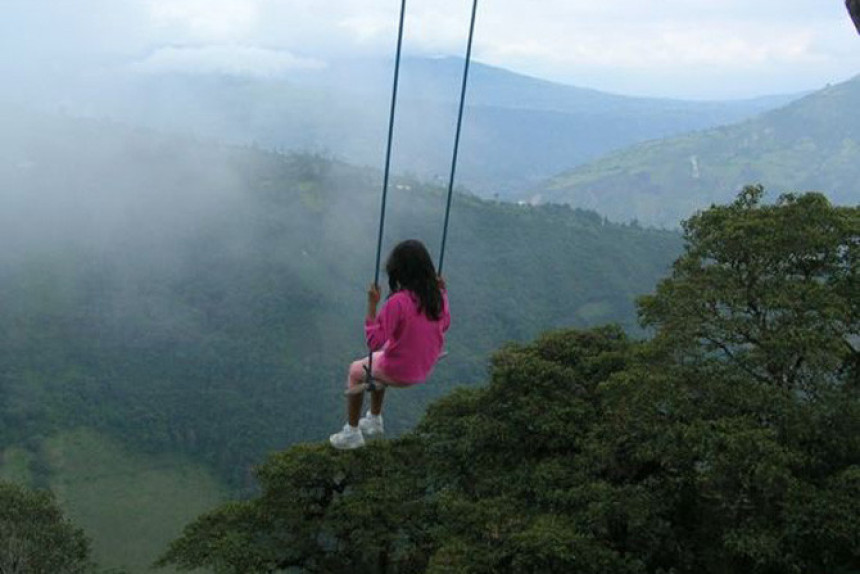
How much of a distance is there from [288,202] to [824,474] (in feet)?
479

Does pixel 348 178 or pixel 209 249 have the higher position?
pixel 348 178

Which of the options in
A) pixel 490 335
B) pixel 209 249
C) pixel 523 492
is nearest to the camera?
pixel 523 492

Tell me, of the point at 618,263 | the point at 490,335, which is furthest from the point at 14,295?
the point at 618,263

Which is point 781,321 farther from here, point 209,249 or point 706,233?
point 209,249

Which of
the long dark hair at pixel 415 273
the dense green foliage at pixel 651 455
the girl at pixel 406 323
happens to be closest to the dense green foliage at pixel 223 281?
the dense green foliage at pixel 651 455

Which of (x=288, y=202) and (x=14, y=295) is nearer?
(x=14, y=295)

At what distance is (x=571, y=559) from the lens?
460 inches

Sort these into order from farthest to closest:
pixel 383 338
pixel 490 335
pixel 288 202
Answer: pixel 288 202 → pixel 490 335 → pixel 383 338

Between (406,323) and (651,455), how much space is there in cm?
697

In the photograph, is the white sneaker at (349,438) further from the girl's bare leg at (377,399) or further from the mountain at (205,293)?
the mountain at (205,293)

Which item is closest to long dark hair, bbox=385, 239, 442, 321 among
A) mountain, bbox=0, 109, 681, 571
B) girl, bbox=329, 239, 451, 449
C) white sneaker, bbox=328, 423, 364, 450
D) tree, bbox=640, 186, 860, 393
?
girl, bbox=329, 239, 451, 449

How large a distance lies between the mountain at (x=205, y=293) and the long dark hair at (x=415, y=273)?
68.6 metres

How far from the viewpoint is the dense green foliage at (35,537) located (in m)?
20.4

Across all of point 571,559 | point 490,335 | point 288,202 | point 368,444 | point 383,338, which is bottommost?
point 490,335
